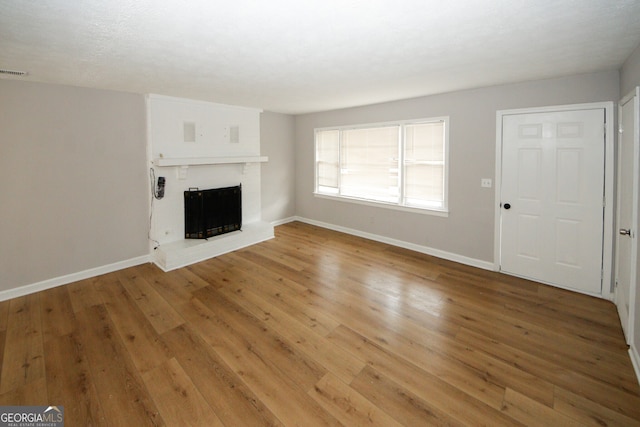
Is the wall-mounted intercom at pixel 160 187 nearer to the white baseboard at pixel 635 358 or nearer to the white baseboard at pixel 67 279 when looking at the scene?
the white baseboard at pixel 67 279

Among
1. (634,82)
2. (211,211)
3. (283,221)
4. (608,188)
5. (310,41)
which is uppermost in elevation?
(310,41)

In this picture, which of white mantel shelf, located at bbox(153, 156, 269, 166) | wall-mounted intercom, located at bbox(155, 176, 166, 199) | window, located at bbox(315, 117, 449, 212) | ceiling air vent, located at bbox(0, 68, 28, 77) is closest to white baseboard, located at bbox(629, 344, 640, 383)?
window, located at bbox(315, 117, 449, 212)

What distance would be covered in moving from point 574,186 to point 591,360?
2.02 meters

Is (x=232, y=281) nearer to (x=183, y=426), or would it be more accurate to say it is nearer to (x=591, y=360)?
(x=183, y=426)

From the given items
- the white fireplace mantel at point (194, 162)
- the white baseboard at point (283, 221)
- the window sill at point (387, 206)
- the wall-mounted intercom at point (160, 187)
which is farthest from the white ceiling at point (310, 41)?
the white baseboard at point (283, 221)

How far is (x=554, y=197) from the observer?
142 inches

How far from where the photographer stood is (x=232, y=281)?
3932mm

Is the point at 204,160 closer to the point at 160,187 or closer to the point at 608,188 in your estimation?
the point at 160,187

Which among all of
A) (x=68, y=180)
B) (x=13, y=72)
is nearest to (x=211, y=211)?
(x=68, y=180)

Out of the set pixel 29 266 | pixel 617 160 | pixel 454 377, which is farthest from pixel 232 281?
pixel 617 160

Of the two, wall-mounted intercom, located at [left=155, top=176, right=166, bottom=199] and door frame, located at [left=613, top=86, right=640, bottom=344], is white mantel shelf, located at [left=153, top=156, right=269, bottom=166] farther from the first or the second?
door frame, located at [left=613, top=86, right=640, bottom=344]

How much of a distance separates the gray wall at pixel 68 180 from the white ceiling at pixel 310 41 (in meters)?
0.39

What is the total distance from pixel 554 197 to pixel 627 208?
34.6 inches

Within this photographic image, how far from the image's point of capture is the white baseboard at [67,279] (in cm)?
349
